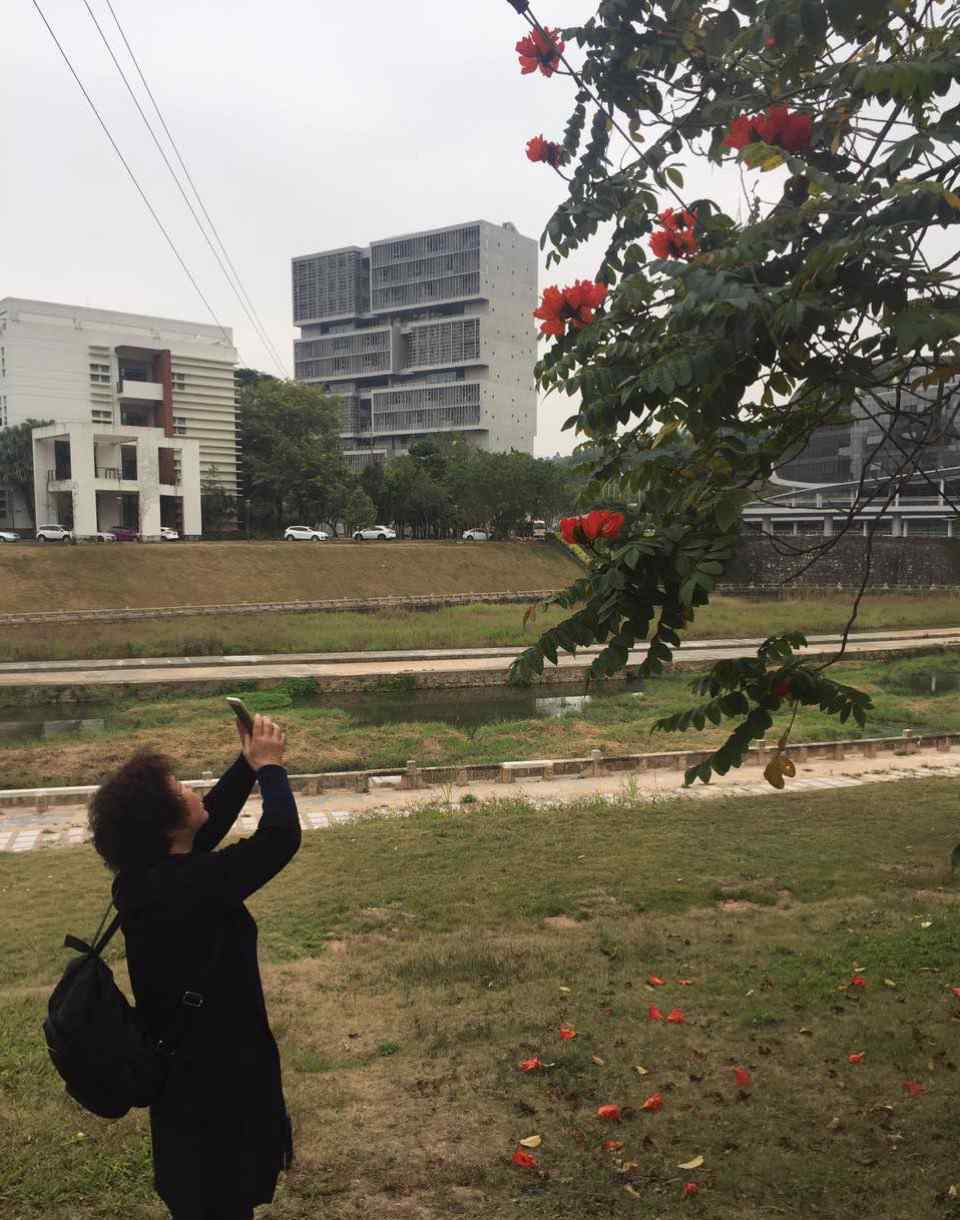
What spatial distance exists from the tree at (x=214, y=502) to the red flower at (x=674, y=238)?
53991 mm

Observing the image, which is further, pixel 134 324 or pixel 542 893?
pixel 134 324

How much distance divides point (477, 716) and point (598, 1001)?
57.3 ft

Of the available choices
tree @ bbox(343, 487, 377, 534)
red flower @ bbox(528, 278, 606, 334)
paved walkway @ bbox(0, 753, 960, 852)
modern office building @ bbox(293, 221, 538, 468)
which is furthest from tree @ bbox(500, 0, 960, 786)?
modern office building @ bbox(293, 221, 538, 468)

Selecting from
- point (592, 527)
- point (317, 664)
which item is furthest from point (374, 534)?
point (592, 527)

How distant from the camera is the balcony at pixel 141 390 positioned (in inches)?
2127

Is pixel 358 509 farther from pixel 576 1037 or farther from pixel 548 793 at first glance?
pixel 576 1037

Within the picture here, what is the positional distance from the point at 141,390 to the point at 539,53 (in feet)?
179

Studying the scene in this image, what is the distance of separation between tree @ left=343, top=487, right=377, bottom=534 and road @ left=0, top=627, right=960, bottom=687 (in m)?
26.9

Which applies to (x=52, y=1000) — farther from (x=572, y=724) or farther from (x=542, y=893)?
(x=572, y=724)

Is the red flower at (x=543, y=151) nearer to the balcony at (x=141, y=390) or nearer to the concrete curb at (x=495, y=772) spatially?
the concrete curb at (x=495, y=772)

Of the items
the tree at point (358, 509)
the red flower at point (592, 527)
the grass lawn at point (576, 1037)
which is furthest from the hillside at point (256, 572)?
the red flower at point (592, 527)

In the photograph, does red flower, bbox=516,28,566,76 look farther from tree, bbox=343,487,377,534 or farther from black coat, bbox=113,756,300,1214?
tree, bbox=343,487,377,534

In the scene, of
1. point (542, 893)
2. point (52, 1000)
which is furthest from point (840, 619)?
point (52, 1000)

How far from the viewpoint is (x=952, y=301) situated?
3100 millimetres
